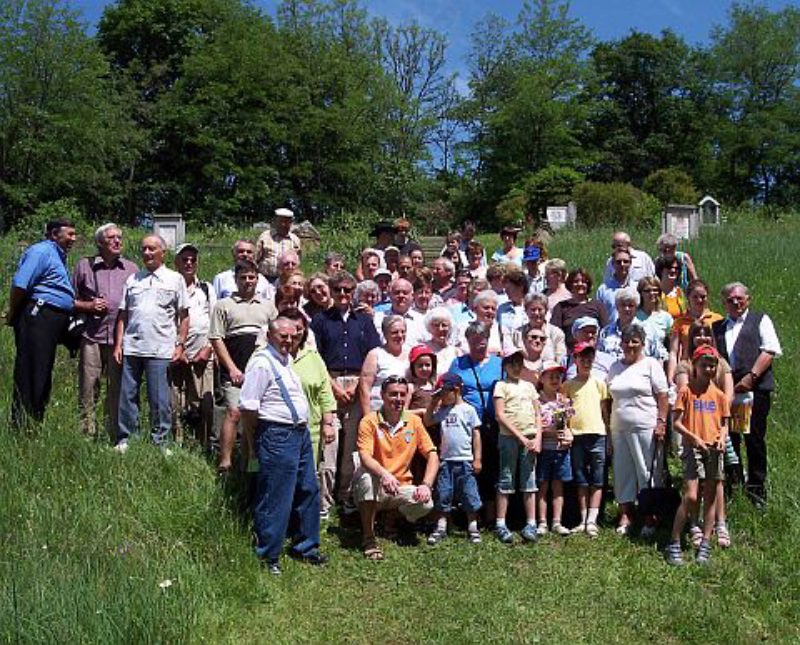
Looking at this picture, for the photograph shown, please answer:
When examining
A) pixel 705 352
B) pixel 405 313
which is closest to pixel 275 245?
pixel 405 313

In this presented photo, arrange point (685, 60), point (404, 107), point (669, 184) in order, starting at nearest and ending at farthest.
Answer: point (669, 184)
point (404, 107)
point (685, 60)

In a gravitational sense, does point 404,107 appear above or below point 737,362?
above

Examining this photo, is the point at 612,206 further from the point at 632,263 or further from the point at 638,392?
the point at 638,392

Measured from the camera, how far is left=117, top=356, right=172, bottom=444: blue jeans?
668cm

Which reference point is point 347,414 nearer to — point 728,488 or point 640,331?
point 640,331

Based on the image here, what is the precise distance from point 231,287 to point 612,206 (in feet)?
63.1

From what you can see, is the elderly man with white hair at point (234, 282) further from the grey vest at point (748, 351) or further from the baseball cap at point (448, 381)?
the grey vest at point (748, 351)

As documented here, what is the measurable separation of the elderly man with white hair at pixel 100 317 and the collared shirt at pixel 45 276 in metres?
0.15

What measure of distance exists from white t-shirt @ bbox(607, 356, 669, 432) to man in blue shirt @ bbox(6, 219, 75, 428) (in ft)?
13.8

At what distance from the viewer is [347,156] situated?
40094 mm

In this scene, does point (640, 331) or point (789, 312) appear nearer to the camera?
point (640, 331)

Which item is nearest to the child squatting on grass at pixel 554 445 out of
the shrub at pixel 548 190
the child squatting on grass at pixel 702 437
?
the child squatting on grass at pixel 702 437

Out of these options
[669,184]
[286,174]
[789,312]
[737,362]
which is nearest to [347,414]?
[737,362]

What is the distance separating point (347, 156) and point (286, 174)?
116 inches
